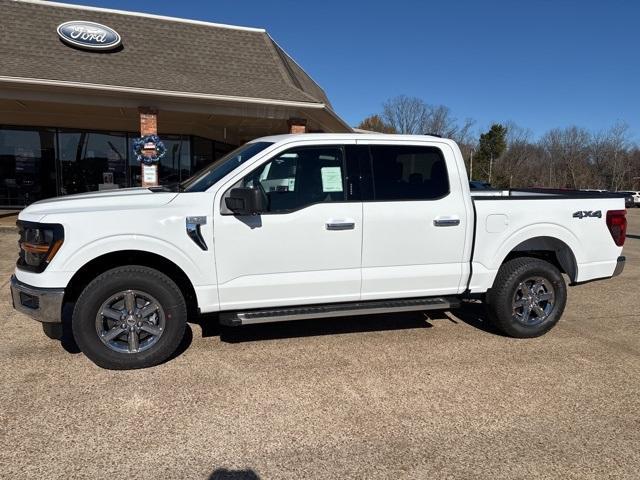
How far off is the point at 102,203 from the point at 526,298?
410 cm

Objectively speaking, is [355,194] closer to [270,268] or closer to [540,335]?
[270,268]

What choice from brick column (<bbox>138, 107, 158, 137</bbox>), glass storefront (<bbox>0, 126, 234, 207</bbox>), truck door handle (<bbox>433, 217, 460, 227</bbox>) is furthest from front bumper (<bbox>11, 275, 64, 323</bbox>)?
glass storefront (<bbox>0, 126, 234, 207</bbox>)

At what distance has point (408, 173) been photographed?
471 cm

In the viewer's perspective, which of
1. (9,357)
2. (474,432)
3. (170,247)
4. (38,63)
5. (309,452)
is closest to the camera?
(309,452)

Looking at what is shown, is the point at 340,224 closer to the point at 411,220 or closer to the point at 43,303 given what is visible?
the point at 411,220

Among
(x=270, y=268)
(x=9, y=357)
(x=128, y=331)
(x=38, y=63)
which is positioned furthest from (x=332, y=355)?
(x=38, y=63)

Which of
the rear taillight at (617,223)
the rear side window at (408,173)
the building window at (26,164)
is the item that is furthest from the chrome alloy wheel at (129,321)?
the building window at (26,164)

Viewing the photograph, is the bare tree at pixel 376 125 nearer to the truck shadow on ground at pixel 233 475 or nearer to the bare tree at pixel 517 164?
the bare tree at pixel 517 164

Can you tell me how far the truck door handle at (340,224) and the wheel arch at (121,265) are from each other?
1.30 metres

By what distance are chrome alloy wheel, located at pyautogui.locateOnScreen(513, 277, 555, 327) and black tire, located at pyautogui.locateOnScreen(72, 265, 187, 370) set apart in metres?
3.28

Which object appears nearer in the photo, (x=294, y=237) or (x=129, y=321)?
(x=129, y=321)

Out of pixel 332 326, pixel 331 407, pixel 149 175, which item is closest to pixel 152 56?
pixel 149 175

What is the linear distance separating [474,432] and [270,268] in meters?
2.05

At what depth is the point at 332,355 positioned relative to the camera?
4.50 metres
